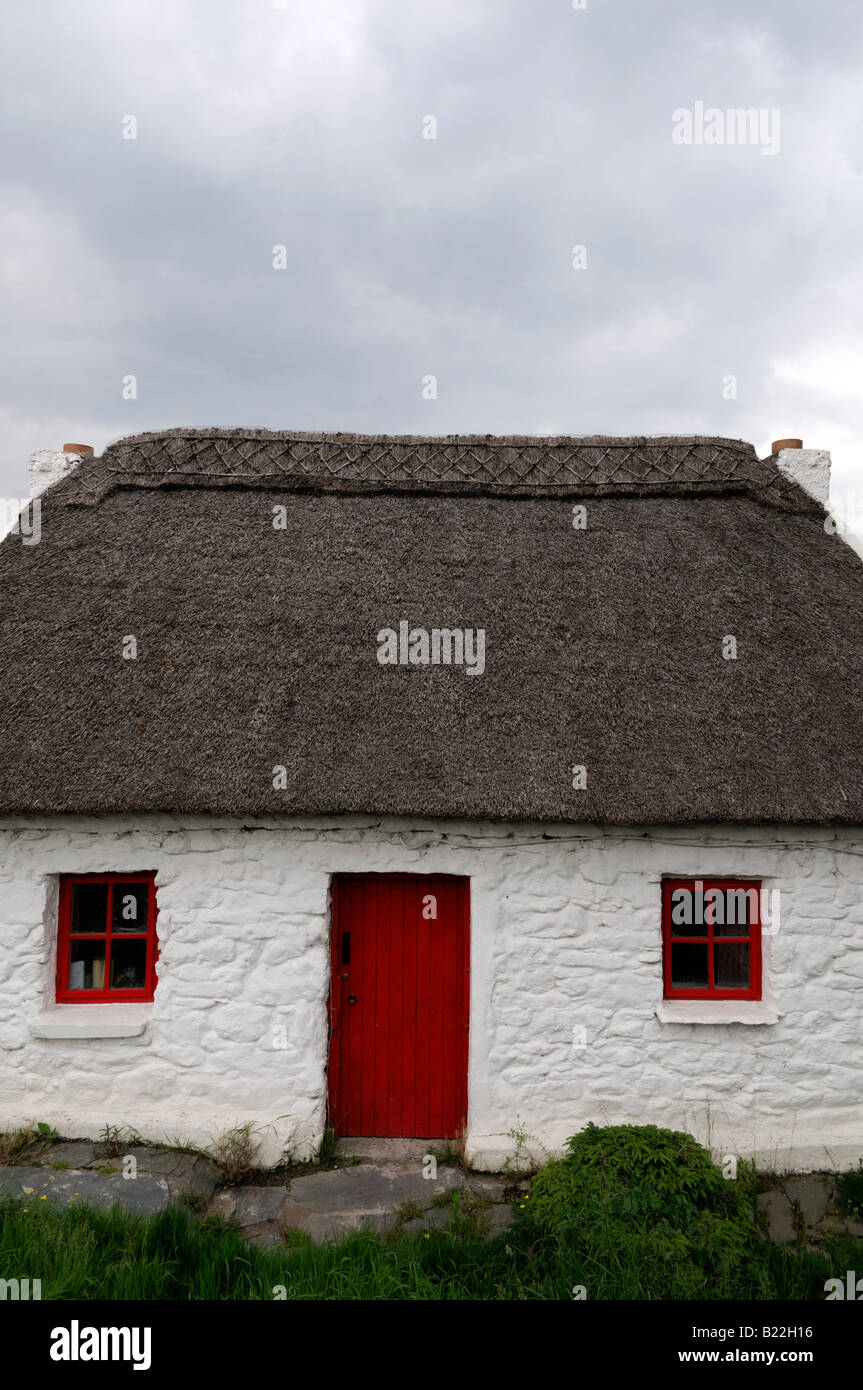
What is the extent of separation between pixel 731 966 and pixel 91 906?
15.8ft

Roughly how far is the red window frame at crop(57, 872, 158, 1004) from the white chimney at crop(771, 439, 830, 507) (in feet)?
22.6

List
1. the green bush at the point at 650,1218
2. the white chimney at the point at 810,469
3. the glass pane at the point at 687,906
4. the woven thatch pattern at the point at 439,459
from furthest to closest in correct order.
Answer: the white chimney at the point at 810,469, the woven thatch pattern at the point at 439,459, the glass pane at the point at 687,906, the green bush at the point at 650,1218

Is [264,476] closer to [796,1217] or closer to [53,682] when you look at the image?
[53,682]

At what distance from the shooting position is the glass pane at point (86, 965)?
19.5 ft

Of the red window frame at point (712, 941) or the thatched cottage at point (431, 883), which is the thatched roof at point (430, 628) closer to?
the thatched cottage at point (431, 883)

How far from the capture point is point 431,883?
232 inches

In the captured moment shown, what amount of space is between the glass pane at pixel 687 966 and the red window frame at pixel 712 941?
0.16 m

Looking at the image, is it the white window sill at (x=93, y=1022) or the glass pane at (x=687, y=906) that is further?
the glass pane at (x=687, y=906)

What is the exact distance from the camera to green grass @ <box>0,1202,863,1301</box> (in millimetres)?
3770

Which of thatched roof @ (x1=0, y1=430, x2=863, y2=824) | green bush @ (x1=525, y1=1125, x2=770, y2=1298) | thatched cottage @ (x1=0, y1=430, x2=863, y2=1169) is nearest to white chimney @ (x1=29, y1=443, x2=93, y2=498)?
thatched roof @ (x1=0, y1=430, x2=863, y2=824)

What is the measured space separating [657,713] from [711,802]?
755 mm

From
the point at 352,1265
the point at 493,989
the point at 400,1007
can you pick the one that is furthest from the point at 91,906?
the point at 352,1265

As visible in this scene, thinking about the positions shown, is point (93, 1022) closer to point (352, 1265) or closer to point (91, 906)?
point (91, 906)

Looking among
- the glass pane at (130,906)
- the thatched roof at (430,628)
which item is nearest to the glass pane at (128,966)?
the glass pane at (130,906)
